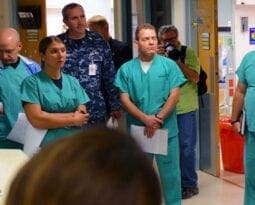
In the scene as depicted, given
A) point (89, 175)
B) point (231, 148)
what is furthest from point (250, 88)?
point (89, 175)

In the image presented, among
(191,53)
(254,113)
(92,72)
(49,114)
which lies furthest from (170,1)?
(49,114)

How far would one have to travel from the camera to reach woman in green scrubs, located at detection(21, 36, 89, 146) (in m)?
2.74

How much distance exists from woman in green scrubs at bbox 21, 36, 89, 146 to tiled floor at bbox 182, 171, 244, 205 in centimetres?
147

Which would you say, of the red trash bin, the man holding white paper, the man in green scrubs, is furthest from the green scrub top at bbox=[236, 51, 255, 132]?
the red trash bin

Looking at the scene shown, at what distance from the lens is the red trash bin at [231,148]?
182 inches

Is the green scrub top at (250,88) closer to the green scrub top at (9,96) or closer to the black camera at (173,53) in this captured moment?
the black camera at (173,53)

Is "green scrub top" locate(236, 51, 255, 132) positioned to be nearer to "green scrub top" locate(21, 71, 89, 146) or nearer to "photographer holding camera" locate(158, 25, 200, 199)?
"photographer holding camera" locate(158, 25, 200, 199)

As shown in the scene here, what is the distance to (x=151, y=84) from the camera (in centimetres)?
322

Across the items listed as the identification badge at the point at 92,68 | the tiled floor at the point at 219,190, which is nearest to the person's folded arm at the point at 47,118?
the identification badge at the point at 92,68

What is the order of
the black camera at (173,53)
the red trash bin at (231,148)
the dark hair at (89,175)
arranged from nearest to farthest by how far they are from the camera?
1. the dark hair at (89,175)
2. the black camera at (173,53)
3. the red trash bin at (231,148)

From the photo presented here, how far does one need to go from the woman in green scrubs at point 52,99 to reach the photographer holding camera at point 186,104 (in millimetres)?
1165

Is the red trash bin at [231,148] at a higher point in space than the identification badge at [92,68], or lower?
lower

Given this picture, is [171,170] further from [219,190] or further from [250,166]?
[219,190]

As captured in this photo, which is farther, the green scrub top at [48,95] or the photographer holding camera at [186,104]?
the photographer holding camera at [186,104]
